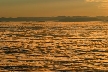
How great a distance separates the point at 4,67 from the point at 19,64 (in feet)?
8.50

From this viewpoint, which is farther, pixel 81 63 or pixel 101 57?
pixel 101 57

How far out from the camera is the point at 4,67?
121 ft

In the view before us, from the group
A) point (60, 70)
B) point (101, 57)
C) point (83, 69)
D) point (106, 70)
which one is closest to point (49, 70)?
point (60, 70)

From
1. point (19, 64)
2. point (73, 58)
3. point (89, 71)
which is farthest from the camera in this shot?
point (73, 58)

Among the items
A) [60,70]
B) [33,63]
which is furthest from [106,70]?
[33,63]

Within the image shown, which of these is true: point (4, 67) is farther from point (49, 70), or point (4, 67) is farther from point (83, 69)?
point (83, 69)

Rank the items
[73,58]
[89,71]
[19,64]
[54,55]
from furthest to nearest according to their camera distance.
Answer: [54,55] → [73,58] → [19,64] → [89,71]

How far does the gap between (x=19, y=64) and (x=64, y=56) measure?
30.6 feet

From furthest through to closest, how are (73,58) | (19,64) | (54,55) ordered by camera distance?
(54,55)
(73,58)
(19,64)

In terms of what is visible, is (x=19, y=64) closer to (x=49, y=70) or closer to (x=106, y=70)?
(x=49, y=70)

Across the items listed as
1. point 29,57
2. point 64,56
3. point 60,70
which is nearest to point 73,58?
point 64,56

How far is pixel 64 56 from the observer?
46219mm

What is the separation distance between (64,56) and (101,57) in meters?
5.50

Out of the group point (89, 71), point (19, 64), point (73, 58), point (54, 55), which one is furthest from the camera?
point (54, 55)
